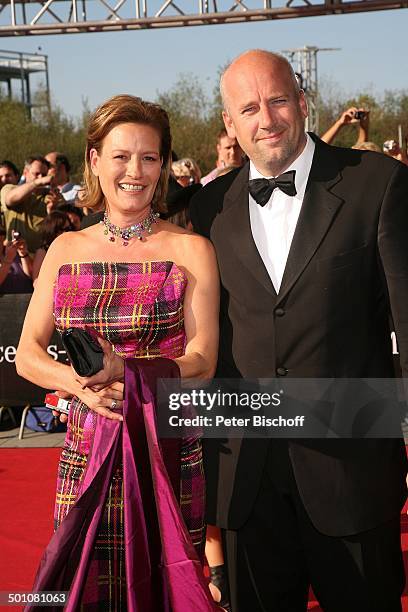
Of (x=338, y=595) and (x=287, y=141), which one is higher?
(x=287, y=141)

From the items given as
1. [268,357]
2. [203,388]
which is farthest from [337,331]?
[203,388]

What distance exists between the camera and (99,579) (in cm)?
264

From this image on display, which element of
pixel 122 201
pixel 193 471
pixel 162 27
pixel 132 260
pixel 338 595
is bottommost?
pixel 338 595

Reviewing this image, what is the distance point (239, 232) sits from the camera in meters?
2.67

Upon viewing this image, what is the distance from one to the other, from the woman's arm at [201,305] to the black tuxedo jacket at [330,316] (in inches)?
1.9

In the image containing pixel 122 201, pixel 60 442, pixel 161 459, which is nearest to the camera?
pixel 161 459

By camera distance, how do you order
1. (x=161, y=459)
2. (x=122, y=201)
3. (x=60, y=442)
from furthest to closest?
1. (x=60, y=442)
2. (x=122, y=201)
3. (x=161, y=459)

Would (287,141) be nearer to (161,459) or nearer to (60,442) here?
(161,459)

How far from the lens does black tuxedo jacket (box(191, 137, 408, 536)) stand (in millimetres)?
2527

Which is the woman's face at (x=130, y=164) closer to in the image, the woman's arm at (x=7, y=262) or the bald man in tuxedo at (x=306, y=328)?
the bald man in tuxedo at (x=306, y=328)

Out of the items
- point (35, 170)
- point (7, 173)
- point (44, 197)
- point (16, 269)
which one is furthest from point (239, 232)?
point (7, 173)

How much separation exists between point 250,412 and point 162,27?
9.80 metres

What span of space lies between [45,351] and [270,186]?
807mm

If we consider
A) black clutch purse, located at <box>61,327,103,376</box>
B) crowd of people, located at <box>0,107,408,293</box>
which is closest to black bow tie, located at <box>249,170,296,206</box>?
black clutch purse, located at <box>61,327,103,376</box>
